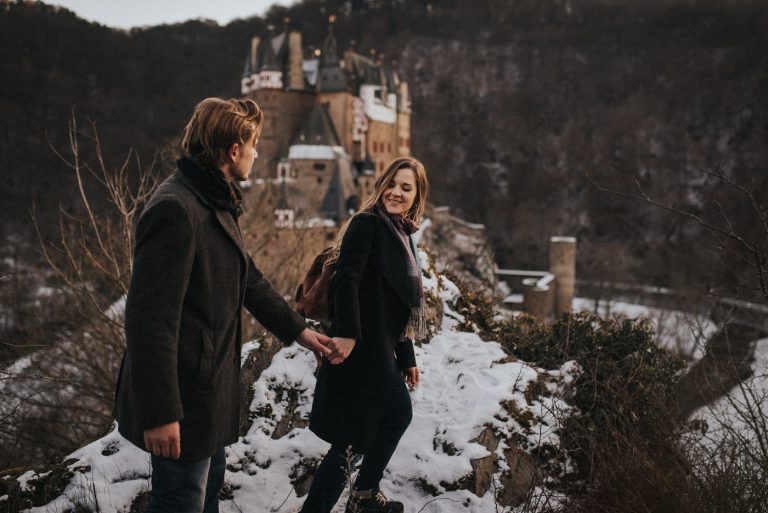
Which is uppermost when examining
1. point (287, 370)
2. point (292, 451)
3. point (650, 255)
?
point (287, 370)

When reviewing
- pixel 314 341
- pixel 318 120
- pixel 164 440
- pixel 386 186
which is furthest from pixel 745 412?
pixel 318 120

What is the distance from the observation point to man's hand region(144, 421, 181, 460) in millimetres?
1782

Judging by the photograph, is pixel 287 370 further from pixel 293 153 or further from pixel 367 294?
pixel 293 153

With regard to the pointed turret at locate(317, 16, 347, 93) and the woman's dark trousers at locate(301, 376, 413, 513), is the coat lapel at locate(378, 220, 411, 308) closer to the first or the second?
the woman's dark trousers at locate(301, 376, 413, 513)

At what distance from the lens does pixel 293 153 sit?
1142 inches

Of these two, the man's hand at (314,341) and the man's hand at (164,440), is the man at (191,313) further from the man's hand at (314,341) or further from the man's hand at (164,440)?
the man's hand at (314,341)

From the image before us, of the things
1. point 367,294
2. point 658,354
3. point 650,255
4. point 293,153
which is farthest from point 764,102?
point 367,294

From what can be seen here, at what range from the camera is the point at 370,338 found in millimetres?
2590

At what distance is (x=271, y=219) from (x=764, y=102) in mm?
48135

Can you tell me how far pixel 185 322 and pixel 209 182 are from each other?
476mm

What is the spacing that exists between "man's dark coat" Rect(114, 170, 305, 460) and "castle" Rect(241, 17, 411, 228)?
77.0 feet

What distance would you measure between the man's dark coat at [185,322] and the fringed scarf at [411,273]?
783 mm

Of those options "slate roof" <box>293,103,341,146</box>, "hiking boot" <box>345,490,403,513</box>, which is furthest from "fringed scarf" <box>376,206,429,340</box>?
"slate roof" <box>293,103,341,146</box>

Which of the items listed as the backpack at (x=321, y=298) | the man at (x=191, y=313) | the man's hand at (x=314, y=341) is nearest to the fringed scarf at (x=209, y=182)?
the man at (x=191, y=313)
